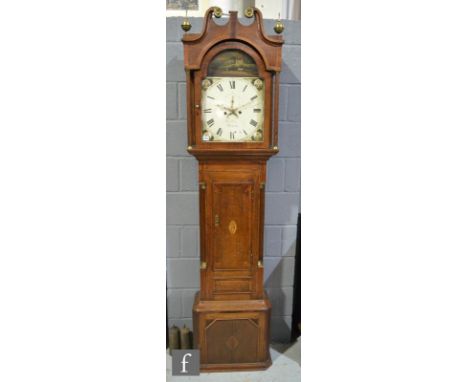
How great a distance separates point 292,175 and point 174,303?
0.97 meters

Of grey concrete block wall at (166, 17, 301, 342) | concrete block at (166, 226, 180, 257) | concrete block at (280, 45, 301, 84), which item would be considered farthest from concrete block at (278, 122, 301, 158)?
concrete block at (166, 226, 180, 257)

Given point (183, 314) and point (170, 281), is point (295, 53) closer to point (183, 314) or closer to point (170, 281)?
point (170, 281)

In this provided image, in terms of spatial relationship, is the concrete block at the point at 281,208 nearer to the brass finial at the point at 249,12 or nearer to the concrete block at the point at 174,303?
the concrete block at the point at 174,303

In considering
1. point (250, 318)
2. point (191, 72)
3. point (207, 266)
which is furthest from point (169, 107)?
point (250, 318)

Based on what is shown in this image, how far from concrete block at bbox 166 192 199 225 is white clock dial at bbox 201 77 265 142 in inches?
16.8

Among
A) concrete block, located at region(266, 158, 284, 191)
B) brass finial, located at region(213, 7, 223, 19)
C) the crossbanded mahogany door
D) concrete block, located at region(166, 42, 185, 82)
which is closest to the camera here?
brass finial, located at region(213, 7, 223, 19)

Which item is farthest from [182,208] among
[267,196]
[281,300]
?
[281,300]

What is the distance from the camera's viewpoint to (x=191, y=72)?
59.2 inches

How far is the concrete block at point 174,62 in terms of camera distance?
5.65ft

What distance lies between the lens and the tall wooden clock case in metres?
1.49

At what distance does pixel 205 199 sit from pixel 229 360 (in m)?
0.81

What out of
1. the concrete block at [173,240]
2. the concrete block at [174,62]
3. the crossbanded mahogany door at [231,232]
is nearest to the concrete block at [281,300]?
the crossbanded mahogany door at [231,232]

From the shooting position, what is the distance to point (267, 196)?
189cm

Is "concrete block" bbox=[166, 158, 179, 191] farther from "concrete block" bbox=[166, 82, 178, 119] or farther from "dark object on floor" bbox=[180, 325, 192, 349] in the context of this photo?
"dark object on floor" bbox=[180, 325, 192, 349]
